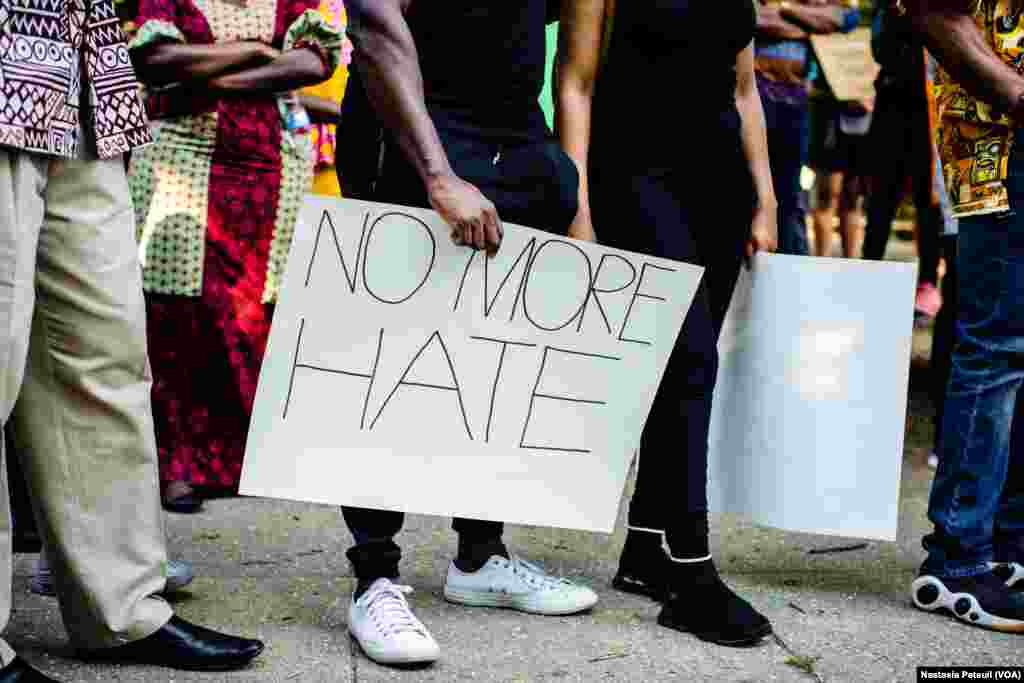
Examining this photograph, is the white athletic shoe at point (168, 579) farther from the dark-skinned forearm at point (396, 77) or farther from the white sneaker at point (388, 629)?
the dark-skinned forearm at point (396, 77)

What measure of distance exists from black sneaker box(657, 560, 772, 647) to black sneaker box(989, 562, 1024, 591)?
2.36ft

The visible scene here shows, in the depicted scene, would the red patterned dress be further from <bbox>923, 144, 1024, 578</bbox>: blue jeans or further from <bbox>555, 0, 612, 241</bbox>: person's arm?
→ <bbox>923, 144, 1024, 578</bbox>: blue jeans

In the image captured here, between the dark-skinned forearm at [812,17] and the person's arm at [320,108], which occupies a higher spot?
the dark-skinned forearm at [812,17]

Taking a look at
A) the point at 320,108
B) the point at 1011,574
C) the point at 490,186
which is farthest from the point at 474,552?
the point at 320,108

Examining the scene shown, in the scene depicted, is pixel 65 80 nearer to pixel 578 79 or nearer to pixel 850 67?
pixel 578 79

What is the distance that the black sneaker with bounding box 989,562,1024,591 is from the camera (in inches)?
146

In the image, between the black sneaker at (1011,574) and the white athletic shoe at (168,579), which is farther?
the black sneaker at (1011,574)

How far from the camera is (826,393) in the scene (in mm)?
3568

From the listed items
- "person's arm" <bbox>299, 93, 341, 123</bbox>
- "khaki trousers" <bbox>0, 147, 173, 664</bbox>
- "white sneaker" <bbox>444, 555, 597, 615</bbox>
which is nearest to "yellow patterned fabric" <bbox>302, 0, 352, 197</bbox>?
"person's arm" <bbox>299, 93, 341, 123</bbox>

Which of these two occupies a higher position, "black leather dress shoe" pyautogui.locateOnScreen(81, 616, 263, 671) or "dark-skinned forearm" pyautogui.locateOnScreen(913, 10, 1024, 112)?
"dark-skinned forearm" pyautogui.locateOnScreen(913, 10, 1024, 112)

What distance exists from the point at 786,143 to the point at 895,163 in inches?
57.8

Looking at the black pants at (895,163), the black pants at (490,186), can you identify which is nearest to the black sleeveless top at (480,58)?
the black pants at (490,186)

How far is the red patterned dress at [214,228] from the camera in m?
4.43

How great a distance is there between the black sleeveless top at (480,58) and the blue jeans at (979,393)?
115cm
